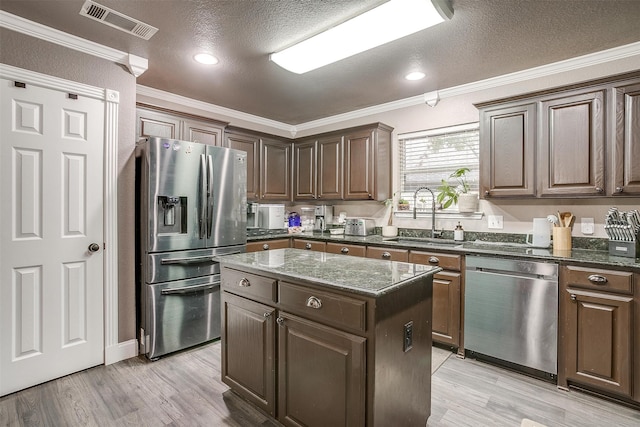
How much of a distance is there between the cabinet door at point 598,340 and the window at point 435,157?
4.92 ft

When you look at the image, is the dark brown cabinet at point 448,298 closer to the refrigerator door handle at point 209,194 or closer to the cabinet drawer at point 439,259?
the cabinet drawer at point 439,259

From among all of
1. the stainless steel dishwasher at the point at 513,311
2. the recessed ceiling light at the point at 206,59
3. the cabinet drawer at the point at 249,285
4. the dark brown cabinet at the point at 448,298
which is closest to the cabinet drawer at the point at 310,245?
the dark brown cabinet at the point at 448,298

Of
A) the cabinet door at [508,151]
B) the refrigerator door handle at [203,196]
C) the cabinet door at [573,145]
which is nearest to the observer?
the cabinet door at [573,145]

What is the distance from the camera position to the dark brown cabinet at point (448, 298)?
279 centimetres

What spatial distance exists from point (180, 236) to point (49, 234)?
909 millimetres

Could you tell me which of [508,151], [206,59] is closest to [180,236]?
[206,59]

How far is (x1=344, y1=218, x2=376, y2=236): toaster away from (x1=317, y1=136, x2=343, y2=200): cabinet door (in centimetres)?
38

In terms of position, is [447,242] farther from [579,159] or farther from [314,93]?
[314,93]

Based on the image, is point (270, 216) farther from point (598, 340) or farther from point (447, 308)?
point (598, 340)

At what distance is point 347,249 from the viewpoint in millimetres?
3547

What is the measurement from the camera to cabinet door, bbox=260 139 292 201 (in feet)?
14.3

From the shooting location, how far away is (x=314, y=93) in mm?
3590

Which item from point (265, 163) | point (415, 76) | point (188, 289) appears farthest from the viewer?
point (265, 163)

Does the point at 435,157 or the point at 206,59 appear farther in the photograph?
the point at 435,157
